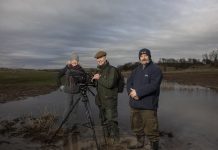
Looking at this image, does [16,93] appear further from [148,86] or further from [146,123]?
[148,86]

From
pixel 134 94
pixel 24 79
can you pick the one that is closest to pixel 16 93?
pixel 134 94

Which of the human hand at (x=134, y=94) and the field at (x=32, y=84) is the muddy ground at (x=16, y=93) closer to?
the field at (x=32, y=84)

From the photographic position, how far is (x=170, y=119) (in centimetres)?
1213

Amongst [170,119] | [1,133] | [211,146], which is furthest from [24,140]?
[170,119]

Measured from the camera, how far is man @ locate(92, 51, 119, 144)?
743 cm

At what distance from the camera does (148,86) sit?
6.39 m

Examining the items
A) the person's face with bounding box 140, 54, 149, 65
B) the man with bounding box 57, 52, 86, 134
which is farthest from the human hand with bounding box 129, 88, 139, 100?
the man with bounding box 57, 52, 86, 134

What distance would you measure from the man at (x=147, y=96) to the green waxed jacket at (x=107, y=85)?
2.54ft

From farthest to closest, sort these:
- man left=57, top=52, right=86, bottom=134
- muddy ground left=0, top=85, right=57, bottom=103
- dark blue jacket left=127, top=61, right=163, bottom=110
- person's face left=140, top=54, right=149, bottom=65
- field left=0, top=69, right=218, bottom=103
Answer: field left=0, top=69, right=218, bottom=103, muddy ground left=0, top=85, right=57, bottom=103, man left=57, top=52, right=86, bottom=134, person's face left=140, top=54, right=149, bottom=65, dark blue jacket left=127, top=61, right=163, bottom=110

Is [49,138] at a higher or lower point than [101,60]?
lower

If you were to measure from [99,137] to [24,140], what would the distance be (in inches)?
71.1

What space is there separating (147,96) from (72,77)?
6.83 feet

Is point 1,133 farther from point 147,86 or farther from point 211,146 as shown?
point 211,146

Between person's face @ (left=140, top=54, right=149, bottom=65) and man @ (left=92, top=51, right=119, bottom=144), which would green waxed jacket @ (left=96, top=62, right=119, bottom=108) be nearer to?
man @ (left=92, top=51, right=119, bottom=144)
